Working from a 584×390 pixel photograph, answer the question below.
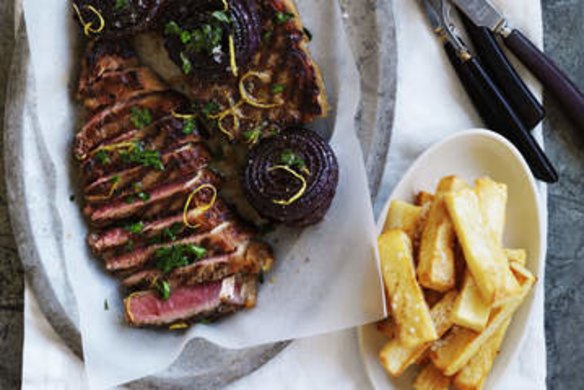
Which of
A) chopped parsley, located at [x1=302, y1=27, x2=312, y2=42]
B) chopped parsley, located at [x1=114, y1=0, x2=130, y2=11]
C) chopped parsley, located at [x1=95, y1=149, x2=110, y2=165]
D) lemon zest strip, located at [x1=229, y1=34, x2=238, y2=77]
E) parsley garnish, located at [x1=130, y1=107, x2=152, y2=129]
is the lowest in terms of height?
chopped parsley, located at [x1=95, y1=149, x2=110, y2=165]

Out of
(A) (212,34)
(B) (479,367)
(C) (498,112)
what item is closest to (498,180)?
(C) (498,112)

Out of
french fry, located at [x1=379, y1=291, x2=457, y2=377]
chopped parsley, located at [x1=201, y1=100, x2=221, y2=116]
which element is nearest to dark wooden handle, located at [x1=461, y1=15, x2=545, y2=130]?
french fry, located at [x1=379, y1=291, x2=457, y2=377]

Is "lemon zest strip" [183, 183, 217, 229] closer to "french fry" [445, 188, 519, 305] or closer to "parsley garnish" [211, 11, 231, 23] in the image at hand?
"parsley garnish" [211, 11, 231, 23]

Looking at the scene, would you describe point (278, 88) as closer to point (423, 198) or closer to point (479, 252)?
point (423, 198)

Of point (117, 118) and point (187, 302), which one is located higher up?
point (117, 118)

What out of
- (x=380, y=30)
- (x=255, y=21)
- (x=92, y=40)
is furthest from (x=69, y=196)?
(x=380, y=30)

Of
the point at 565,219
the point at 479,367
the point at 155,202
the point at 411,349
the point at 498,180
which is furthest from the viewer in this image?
the point at 565,219

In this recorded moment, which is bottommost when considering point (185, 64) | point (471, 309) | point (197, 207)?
point (197, 207)

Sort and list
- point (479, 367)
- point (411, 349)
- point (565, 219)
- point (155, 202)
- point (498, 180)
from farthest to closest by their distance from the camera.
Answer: point (565, 219) → point (498, 180) → point (155, 202) → point (479, 367) → point (411, 349)
